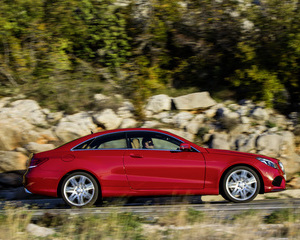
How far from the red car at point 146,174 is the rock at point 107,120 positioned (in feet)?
17.5

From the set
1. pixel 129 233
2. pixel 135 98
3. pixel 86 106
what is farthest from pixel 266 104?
pixel 129 233

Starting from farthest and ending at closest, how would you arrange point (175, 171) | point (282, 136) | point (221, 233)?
point (282, 136)
point (175, 171)
point (221, 233)

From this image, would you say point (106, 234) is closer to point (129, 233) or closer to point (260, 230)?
point (129, 233)

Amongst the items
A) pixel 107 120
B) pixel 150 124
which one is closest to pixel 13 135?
pixel 107 120

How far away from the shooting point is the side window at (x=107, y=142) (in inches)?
303

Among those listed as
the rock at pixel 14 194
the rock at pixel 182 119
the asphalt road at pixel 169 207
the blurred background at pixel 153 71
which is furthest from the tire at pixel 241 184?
the rock at pixel 182 119

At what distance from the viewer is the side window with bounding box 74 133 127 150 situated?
7699 millimetres

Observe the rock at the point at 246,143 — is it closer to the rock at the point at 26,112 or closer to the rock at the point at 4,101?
the rock at the point at 26,112

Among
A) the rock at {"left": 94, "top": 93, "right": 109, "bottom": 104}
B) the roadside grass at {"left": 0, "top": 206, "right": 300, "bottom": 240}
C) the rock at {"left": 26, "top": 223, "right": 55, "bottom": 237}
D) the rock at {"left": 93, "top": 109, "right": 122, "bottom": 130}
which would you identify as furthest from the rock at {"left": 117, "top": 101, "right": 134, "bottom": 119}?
the rock at {"left": 26, "top": 223, "right": 55, "bottom": 237}

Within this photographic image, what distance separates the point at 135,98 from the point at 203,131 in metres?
2.73

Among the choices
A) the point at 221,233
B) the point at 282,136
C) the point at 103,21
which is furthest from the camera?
the point at 103,21

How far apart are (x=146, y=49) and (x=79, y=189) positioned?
975cm

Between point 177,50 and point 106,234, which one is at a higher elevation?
point 177,50

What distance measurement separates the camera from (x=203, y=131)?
12812mm
